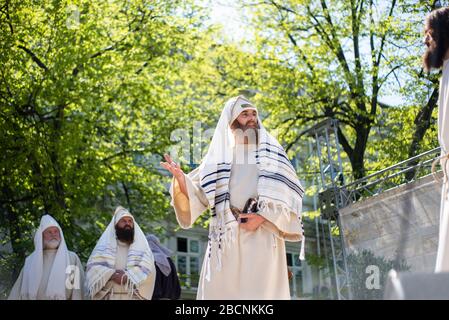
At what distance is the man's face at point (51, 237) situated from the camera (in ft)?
27.2

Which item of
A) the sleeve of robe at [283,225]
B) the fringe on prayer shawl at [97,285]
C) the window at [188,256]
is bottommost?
the sleeve of robe at [283,225]

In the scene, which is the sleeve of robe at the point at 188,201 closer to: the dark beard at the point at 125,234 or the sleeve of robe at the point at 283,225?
the sleeve of robe at the point at 283,225

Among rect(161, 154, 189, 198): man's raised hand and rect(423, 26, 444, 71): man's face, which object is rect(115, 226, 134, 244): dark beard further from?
rect(423, 26, 444, 71): man's face

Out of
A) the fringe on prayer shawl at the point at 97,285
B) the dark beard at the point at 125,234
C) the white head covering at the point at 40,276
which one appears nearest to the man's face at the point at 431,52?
the fringe on prayer shawl at the point at 97,285

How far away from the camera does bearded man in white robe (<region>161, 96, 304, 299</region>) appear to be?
193 inches

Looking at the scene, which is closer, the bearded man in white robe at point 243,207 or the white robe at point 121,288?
the bearded man in white robe at point 243,207

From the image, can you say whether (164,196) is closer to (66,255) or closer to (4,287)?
(4,287)

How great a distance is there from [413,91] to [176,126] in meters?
5.46

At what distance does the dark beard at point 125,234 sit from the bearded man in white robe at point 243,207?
270cm

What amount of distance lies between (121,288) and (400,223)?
513 cm

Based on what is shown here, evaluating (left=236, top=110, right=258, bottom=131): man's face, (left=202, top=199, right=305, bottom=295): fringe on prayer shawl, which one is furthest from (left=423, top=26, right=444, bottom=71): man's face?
(left=236, top=110, right=258, bottom=131): man's face

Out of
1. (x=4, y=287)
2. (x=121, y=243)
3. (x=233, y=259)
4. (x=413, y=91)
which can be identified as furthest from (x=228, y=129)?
(x=413, y=91)

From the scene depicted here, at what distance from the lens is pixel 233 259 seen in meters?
4.91

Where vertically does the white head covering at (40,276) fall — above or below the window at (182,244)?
below
